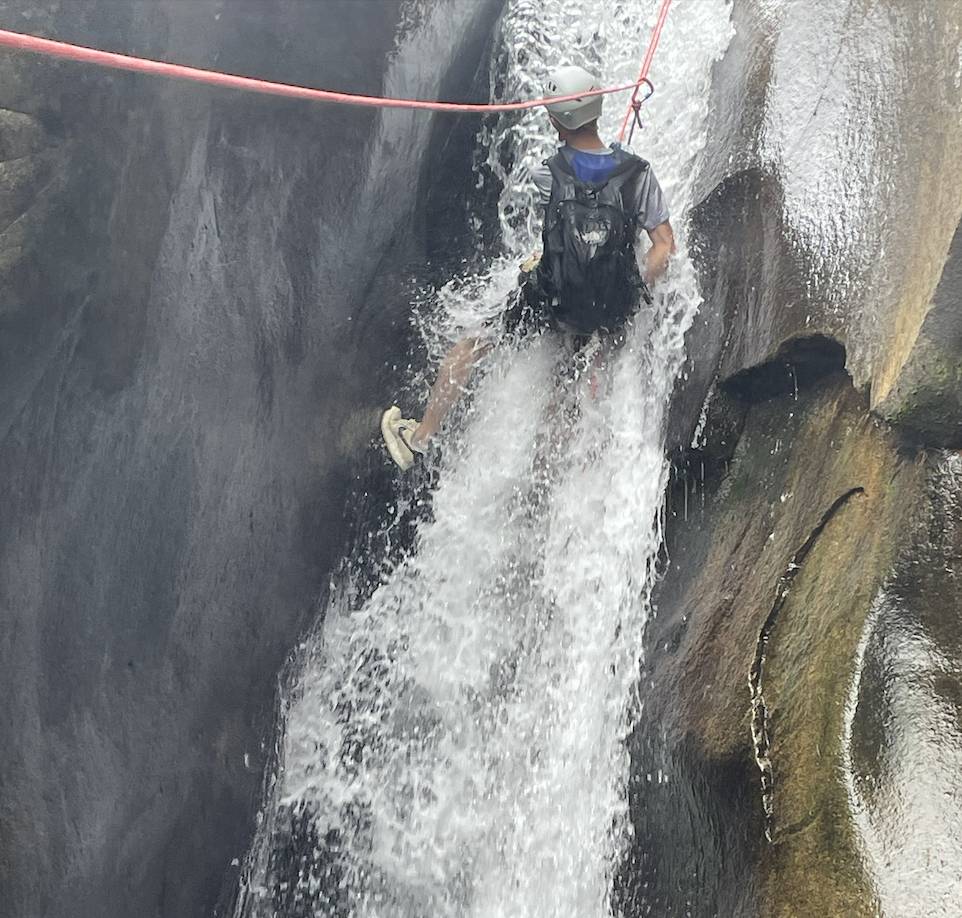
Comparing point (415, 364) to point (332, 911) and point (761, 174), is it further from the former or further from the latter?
point (332, 911)

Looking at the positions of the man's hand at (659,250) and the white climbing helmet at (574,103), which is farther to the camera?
the man's hand at (659,250)

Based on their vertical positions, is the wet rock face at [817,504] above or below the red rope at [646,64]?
below

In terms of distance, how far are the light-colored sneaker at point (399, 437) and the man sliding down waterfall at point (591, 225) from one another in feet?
3.35

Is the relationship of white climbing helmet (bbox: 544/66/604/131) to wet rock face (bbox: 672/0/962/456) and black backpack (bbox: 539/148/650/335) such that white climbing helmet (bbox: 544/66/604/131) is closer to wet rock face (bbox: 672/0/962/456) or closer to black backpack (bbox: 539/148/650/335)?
black backpack (bbox: 539/148/650/335)

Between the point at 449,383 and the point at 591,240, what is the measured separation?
1.36 metres

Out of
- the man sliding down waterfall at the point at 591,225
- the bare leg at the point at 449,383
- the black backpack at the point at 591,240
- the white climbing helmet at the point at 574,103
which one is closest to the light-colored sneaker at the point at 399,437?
the bare leg at the point at 449,383

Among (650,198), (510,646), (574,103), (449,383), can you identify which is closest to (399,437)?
(449,383)

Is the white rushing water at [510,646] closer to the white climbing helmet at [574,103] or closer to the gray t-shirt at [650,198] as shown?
the gray t-shirt at [650,198]

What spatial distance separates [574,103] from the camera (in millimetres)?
3129

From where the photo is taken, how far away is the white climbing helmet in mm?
3141

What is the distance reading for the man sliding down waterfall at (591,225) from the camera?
326 centimetres

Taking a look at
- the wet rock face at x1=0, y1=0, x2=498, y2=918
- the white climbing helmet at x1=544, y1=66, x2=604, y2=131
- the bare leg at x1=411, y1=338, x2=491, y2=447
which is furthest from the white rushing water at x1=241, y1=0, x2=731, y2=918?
the white climbing helmet at x1=544, y1=66, x2=604, y2=131

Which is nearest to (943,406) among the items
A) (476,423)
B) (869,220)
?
(869,220)

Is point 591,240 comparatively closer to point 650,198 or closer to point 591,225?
point 591,225
